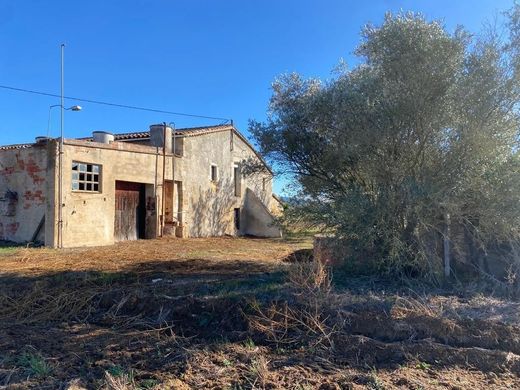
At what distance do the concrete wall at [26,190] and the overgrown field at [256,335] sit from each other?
25.0 feet

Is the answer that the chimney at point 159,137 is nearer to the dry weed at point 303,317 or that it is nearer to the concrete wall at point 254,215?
the concrete wall at point 254,215

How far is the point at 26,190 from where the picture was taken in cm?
1552

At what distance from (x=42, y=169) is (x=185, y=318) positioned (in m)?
11.4

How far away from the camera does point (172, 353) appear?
4.84 metres

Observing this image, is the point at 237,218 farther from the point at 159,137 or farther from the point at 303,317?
the point at 303,317

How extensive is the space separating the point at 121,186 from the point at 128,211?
1065mm

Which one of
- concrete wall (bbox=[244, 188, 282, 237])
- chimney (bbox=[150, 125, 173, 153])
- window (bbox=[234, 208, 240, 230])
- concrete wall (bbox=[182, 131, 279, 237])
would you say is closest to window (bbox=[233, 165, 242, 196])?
concrete wall (bbox=[182, 131, 279, 237])

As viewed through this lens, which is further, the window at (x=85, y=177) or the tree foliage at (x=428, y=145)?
the window at (x=85, y=177)

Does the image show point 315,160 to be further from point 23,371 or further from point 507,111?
point 23,371

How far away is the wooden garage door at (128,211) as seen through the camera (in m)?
17.1

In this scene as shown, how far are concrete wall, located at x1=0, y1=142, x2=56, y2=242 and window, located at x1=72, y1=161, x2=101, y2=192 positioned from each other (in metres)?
0.78

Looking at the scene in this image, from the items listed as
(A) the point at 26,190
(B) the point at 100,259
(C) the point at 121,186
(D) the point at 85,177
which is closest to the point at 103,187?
(D) the point at 85,177

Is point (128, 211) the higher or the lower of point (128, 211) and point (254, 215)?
the higher

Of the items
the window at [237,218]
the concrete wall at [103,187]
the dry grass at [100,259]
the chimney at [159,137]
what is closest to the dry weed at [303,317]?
the dry grass at [100,259]
